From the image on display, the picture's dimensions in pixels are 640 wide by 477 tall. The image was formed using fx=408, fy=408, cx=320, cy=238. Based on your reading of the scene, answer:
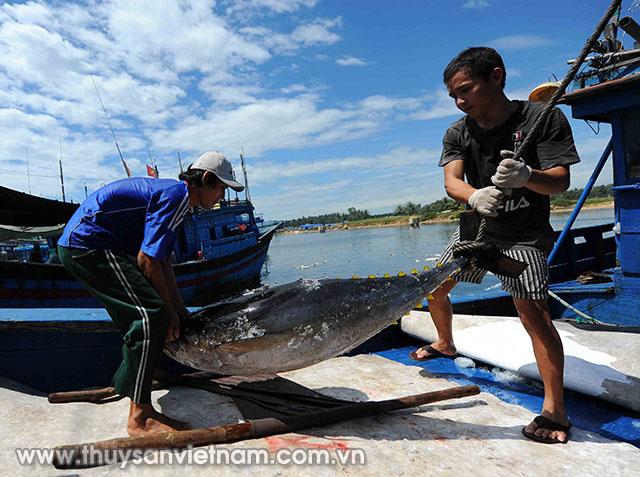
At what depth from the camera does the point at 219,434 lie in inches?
87.5

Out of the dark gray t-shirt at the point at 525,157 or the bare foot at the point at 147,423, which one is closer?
the bare foot at the point at 147,423

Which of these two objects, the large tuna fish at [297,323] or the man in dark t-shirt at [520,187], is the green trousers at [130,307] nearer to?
the large tuna fish at [297,323]

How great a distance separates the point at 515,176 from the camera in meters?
2.29

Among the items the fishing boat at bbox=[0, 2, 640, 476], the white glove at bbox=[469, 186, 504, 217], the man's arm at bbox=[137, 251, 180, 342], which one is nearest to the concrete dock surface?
the fishing boat at bbox=[0, 2, 640, 476]

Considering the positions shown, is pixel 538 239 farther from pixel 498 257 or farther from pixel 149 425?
pixel 149 425

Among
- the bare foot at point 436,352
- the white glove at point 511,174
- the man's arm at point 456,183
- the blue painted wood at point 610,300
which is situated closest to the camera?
the white glove at point 511,174

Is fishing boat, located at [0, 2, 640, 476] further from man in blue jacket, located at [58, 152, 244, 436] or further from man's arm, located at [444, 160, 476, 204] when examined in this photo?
man's arm, located at [444, 160, 476, 204]

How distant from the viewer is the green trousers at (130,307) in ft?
7.95

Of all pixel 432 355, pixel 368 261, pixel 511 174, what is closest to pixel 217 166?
pixel 511 174

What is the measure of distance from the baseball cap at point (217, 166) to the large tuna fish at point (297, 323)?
31.9 inches

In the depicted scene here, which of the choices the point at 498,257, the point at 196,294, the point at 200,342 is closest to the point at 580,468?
the point at 498,257

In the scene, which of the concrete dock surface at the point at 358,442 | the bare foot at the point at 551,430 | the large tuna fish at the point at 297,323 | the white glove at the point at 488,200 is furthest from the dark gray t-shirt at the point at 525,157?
the concrete dock surface at the point at 358,442

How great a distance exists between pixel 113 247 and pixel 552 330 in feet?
9.25

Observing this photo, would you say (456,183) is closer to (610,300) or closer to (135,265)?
(135,265)
